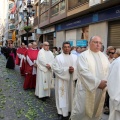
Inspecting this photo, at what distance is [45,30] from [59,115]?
23.2m

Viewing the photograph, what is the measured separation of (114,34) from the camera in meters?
13.7

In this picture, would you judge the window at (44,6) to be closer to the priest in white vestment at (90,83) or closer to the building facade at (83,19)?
the building facade at (83,19)

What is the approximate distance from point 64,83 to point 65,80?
3.1 inches

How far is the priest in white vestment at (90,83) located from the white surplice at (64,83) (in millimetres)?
1074

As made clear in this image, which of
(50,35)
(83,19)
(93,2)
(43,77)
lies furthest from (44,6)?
(43,77)

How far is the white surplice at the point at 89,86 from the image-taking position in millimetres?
4386

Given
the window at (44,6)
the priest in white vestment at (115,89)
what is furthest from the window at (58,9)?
the priest in white vestment at (115,89)

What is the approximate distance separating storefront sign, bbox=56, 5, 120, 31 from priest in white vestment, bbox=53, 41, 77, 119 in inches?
289

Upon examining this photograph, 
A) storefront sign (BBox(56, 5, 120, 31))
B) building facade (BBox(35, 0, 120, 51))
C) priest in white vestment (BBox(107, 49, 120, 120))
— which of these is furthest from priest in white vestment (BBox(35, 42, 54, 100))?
storefront sign (BBox(56, 5, 120, 31))

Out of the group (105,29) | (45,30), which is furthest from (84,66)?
(45,30)

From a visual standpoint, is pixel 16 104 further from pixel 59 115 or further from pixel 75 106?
pixel 75 106

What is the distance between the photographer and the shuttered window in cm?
1332

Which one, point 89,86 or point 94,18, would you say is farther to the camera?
point 94,18

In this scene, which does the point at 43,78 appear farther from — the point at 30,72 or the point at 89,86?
the point at 89,86
